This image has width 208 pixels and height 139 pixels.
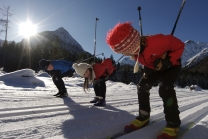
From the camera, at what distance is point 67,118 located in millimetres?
2562

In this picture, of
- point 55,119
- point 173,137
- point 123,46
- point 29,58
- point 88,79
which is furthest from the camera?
point 29,58

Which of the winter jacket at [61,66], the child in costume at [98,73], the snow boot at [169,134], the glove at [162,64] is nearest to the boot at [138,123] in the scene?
the snow boot at [169,134]

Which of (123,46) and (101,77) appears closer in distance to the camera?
(123,46)

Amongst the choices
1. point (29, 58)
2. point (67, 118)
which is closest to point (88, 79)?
point (67, 118)

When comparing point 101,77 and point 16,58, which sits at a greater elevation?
point 16,58

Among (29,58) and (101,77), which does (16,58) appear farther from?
(101,77)

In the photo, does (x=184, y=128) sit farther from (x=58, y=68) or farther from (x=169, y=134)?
(x=58, y=68)

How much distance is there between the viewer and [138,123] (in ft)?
7.32

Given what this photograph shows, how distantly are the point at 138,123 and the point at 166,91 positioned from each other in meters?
0.53

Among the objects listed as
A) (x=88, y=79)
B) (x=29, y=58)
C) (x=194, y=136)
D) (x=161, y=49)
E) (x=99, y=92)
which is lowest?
(x=194, y=136)

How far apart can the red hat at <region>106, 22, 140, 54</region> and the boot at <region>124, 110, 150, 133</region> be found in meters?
0.83

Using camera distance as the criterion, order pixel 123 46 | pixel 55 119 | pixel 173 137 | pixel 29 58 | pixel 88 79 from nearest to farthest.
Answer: pixel 173 137, pixel 123 46, pixel 55 119, pixel 88 79, pixel 29 58

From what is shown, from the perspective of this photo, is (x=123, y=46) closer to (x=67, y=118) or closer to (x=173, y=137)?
(x=173, y=137)

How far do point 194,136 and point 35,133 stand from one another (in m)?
1.67
